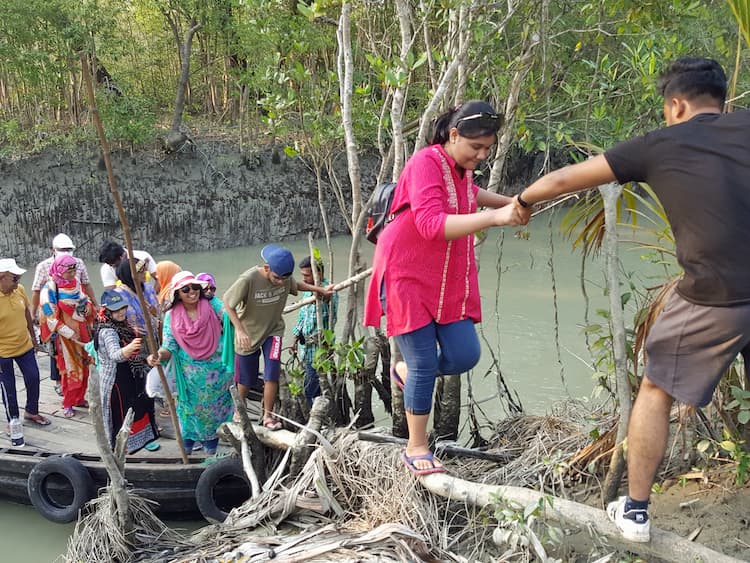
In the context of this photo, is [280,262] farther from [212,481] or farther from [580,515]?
[580,515]

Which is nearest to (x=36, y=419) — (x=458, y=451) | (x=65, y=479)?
(x=65, y=479)

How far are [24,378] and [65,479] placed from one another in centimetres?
106

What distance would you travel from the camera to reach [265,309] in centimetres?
466

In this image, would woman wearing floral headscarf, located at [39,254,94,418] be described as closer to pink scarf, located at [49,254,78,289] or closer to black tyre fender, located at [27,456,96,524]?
pink scarf, located at [49,254,78,289]

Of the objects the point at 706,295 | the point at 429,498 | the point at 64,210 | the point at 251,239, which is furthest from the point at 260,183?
the point at 706,295

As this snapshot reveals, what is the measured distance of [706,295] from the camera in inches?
86.5

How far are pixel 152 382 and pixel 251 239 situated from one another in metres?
9.79

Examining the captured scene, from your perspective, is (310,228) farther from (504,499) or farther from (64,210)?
(504,499)

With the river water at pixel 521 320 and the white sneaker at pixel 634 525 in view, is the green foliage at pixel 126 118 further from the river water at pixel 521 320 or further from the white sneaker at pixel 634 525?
the white sneaker at pixel 634 525

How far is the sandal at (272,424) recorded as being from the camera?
4221mm

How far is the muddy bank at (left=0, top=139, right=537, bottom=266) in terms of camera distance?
12.8 m

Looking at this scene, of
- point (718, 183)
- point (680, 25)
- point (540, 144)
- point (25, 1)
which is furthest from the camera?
point (25, 1)

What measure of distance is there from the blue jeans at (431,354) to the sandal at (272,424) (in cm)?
134

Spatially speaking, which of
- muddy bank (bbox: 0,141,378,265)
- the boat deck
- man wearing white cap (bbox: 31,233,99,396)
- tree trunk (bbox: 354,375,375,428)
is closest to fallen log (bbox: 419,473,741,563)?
tree trunk (bbox: 354,375,375,428)
